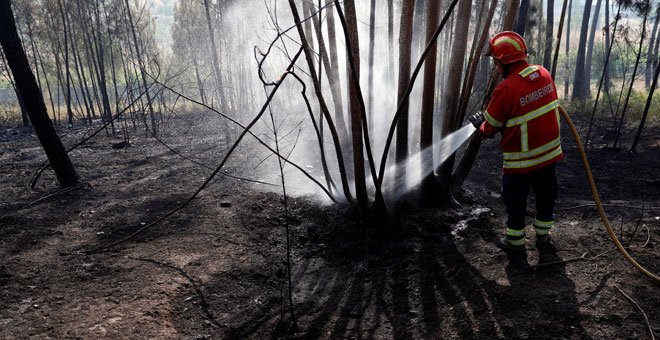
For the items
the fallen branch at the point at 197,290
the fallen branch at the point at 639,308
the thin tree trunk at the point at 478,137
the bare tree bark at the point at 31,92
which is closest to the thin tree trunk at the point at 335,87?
the thin tree trunk at the point at 478,137

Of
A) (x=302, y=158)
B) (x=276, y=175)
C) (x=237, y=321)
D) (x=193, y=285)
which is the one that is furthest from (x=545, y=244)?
(x=302, y=158)

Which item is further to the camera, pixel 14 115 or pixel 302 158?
pixel 14 115

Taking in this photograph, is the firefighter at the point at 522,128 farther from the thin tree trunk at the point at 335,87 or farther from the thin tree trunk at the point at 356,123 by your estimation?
the thin tree trunk at the point at 335,87

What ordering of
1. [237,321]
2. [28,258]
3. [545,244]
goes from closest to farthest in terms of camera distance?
[237,321], [545,244], [28,258]

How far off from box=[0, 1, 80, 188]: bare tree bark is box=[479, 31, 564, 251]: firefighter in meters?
6.24

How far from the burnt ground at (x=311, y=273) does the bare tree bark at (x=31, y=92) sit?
76 centimetres

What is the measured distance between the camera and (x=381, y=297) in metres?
3.13

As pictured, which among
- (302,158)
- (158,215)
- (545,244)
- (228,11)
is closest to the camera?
(545,244)

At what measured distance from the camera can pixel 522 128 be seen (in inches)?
119

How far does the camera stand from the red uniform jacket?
298cm

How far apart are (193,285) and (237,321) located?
57cm

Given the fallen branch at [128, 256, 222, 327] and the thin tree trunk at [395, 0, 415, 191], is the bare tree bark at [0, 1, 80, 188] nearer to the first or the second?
the fallen branch at [128, 256, 222, 327]

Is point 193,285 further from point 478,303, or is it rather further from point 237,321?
point 478,303

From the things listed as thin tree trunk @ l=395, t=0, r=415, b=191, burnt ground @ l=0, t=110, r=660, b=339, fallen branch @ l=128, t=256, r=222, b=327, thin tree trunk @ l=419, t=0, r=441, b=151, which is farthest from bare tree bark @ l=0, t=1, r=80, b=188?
thin tree trunk @ l=419, t=0, r=441, b=151
